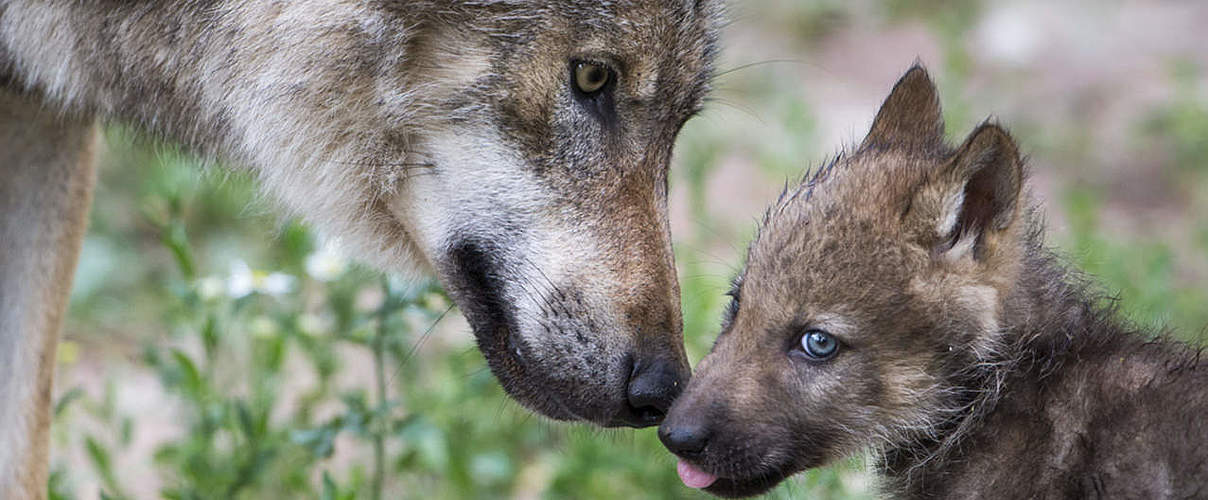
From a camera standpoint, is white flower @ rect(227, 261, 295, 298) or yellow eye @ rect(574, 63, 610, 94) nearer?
yellow eye @ rect(574, 63, 610, 94)

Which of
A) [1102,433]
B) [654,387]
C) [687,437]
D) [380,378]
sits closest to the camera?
[1102,433]

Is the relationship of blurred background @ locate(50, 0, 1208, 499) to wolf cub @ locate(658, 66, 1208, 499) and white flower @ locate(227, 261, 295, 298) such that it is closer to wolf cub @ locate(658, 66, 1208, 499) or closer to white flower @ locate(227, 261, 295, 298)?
white flower @ locate(227, 261, 295, 298)

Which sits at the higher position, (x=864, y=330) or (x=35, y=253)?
(x=864, y=330)

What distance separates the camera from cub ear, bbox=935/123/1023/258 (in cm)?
284

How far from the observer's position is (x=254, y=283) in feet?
13.2

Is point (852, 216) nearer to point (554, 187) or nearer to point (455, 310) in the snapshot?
point (554, 187)

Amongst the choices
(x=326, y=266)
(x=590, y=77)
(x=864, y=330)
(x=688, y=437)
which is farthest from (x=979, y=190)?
(x=326, y=266)

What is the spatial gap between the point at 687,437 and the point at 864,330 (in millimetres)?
412

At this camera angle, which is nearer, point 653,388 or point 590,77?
point 653,388

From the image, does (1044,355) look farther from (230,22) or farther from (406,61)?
(230,22)

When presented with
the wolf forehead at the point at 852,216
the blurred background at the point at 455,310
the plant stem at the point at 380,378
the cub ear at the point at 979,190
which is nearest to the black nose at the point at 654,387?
the wolf forehead at the point at 852,216

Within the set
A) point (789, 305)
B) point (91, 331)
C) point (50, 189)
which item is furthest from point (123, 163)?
point (789, 305)

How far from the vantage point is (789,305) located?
303cm

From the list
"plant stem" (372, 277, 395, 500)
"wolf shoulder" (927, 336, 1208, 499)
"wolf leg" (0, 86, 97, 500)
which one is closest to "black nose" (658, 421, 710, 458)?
"wolf shoulder" (927, 336, 1208, 499)
